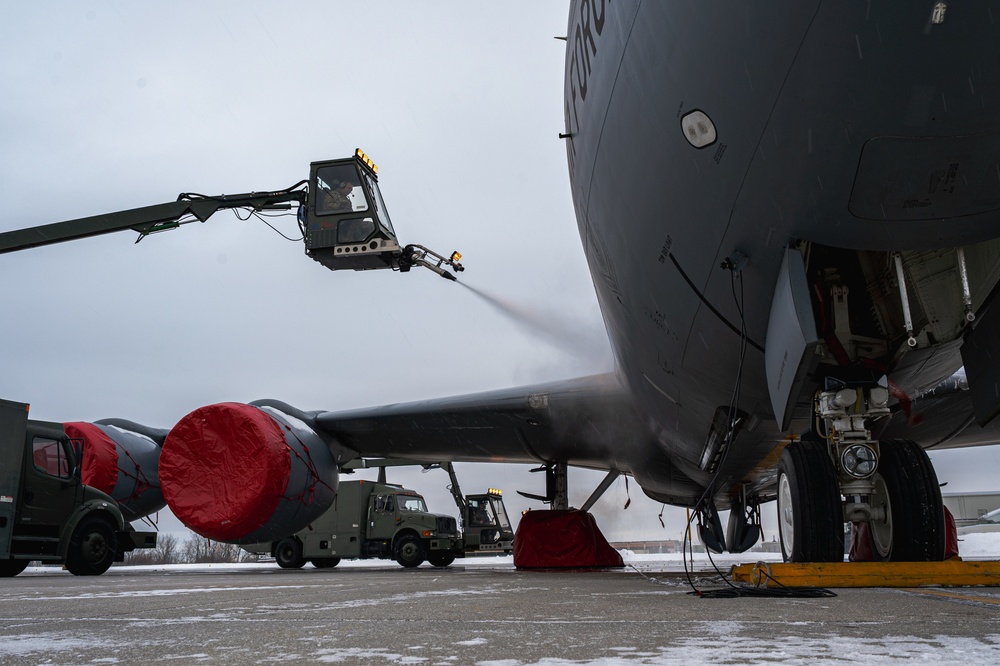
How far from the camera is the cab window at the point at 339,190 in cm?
837

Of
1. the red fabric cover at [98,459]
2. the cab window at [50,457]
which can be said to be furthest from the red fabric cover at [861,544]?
the red fabric cover at [98,459]

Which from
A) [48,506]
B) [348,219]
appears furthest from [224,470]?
[348,219]

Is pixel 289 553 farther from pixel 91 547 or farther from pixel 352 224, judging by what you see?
pixel 352 224

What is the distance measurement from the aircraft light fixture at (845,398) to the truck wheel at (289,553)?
47.6 feet

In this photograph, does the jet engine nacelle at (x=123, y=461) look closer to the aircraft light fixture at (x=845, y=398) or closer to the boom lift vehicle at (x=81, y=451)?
the boom lift vehicle at (x=81, y=451)

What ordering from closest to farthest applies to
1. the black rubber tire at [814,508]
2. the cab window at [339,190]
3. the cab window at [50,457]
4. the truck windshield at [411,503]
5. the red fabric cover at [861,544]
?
1. the black rubber tire at [814,508]
2. the red fabric cover at [861,544]
3. the cab window at [339,190]
4. the cab window at [50,457]
5. the truck windshield at [411,503]

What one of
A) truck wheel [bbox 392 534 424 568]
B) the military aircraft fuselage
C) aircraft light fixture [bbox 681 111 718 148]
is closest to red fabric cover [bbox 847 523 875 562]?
the military aircraft fuselage

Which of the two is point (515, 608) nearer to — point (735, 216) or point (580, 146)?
point (735, 216)

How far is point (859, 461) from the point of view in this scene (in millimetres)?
3748

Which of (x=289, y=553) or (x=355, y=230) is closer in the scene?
(x=355, y=230)

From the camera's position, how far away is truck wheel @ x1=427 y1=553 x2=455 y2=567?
16219 mm

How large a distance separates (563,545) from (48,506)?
6376 mm

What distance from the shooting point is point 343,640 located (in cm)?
200

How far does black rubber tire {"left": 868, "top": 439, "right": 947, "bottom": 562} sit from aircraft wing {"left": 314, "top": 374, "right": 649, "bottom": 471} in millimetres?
3731
